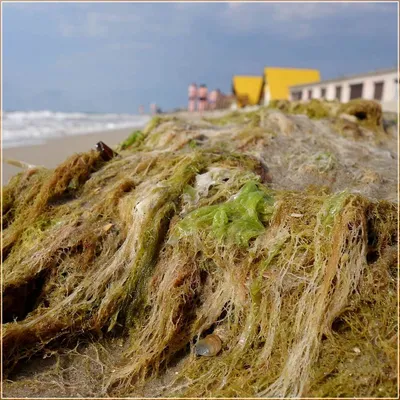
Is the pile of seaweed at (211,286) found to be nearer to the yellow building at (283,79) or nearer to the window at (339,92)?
the window at (339,92)

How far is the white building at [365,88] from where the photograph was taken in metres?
17.8

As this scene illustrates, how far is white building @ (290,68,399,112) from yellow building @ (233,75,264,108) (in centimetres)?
804

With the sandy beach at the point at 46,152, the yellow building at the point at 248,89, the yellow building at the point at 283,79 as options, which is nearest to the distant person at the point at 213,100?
the yellow building at the point at 248,89

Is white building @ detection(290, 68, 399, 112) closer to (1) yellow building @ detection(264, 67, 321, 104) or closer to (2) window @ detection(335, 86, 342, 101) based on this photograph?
(2) window @ detection(335, 86, 342, 101)

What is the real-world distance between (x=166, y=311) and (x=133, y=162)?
227 centimetres

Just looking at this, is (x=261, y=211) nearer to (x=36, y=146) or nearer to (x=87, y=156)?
(x=87, y=156)

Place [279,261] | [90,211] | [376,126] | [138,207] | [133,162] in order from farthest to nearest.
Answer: [376,126] < [133,162] < [90,211] < [138,207] < [279,261]

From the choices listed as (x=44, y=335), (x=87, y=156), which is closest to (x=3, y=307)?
(x=44, y=335)

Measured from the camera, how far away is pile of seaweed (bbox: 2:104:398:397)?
8.62ft

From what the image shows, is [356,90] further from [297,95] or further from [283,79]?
[283,79]

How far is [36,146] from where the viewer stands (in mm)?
11906

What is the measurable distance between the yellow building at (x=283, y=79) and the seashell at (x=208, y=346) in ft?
95.9

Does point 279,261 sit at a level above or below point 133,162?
below

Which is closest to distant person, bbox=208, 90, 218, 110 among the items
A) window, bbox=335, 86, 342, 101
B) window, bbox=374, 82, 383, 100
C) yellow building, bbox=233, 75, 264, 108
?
yellow building, bbox=233, 75, 264, 108
